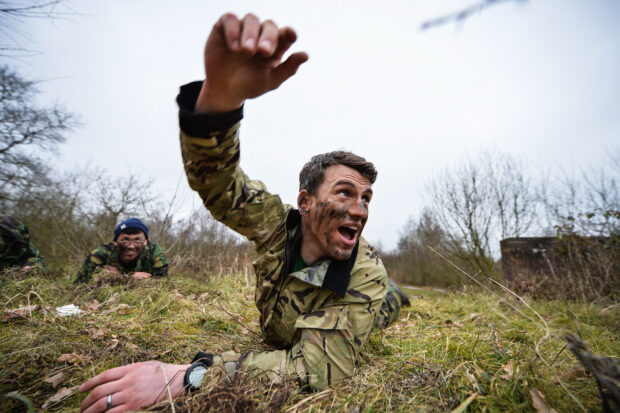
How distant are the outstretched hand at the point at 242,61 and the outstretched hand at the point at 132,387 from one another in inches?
48.0

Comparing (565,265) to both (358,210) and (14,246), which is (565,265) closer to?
(358,210)

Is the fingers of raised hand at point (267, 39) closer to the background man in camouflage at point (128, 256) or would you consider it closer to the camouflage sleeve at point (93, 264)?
the background man in camouflage at point (128, 256)

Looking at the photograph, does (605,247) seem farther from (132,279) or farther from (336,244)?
(132,279)

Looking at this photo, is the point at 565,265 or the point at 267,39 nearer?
the point at 267,39

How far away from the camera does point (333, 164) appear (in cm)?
209

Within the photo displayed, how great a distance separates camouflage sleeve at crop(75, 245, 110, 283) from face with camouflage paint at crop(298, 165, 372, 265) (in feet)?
14.9

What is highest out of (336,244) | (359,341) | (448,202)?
(448,202)

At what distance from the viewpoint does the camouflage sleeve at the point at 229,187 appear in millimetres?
1244

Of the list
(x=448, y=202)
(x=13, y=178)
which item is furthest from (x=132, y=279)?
(x=448, y=202)

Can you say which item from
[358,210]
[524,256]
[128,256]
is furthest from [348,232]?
[524,256]

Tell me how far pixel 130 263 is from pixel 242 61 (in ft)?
17.8

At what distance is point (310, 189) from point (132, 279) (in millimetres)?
3526

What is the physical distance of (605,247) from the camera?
17.5 ft

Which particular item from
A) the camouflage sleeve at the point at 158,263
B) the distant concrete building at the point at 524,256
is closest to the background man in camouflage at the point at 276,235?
the camouflage sleeve at the point at 158,263
